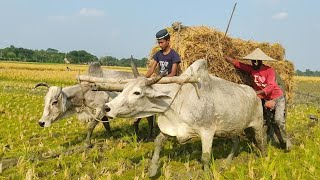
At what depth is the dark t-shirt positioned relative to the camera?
19.9ft

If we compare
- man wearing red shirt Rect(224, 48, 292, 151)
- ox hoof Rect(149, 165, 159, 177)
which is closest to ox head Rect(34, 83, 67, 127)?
ox hoof Rect(149, 165, 159, 177)

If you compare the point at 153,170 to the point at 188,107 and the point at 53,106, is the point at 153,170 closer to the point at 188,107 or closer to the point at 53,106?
the point at 188,107

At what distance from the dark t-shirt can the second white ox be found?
0.78m

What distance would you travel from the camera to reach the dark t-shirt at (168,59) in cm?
607

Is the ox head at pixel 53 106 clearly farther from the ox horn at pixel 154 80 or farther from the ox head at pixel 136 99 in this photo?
the ox horn at pixel 154 80

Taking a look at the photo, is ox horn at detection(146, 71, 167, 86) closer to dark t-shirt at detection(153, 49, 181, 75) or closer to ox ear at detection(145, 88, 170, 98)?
ox ear at detection(145, 88, 170, 98)

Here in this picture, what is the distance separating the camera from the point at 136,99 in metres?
4.66

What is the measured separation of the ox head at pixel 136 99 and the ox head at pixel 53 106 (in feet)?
6.78

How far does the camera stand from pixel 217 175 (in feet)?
15.5

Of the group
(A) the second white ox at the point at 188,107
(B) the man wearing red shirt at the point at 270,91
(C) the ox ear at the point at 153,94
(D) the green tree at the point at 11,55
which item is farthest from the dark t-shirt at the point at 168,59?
(D) the green tree at the point at 11,55

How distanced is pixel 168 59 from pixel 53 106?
2111 mm

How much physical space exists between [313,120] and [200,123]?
6.95 metres

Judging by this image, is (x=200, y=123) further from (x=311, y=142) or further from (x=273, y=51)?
(x=273, y=51)

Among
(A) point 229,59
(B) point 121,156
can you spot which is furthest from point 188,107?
(A) point 229,59
